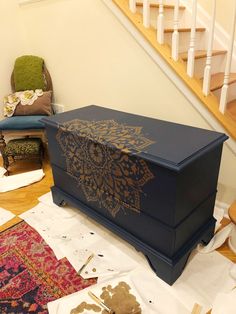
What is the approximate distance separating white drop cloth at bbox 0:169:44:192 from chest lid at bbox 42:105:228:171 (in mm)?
748

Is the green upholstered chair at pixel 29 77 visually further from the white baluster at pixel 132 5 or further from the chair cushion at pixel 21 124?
the white baluster at pixel 132 5

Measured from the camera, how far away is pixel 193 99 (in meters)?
1.49

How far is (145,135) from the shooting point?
3.96ft

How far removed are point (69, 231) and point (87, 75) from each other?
4.06ft

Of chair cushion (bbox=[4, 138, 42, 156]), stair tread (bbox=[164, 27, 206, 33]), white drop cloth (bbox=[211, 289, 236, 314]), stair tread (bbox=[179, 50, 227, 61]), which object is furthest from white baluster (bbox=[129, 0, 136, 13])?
white drop cloth (bbox=[211, 289, 236, 314])

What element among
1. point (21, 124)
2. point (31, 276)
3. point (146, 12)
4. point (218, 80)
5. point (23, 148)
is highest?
point (146, 12)

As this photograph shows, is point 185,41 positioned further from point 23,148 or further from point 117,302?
point 117,302

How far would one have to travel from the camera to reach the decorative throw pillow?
222 centimetres

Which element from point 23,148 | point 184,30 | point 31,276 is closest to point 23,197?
point 23,148

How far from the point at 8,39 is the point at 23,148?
106 cm

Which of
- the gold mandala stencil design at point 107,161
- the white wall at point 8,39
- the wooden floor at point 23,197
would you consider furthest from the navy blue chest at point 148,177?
the white wall at point 8,39

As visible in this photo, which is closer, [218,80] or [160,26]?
[160,26]

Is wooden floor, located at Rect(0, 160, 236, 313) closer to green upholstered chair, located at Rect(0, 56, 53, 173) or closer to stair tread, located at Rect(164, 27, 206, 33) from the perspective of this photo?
green upholstered chair, located at Rect(0, 56, 53, 173)

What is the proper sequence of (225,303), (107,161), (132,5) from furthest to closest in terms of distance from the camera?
(132,5)
(107,161)
(225,303)
